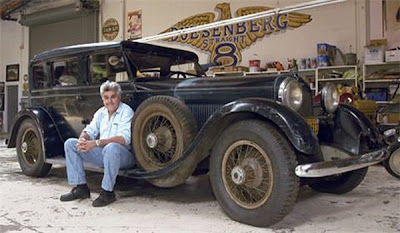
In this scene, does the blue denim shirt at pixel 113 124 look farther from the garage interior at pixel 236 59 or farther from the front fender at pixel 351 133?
the front fender at pixel 351 133

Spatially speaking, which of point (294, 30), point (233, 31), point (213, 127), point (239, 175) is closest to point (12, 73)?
point (233, 31)

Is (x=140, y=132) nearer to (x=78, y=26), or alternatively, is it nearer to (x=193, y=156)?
(x=193, y=156)

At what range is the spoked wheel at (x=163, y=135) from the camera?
292 centimetres

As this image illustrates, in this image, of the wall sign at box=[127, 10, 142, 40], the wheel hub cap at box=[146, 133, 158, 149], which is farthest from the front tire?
the wall sign at box=[127, 10, 142, 40]

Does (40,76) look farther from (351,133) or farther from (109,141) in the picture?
(351,133)

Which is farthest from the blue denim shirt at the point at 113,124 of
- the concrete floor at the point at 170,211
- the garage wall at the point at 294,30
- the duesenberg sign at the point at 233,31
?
the duesenberg sign at the point at 233,31

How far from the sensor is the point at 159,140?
10.2 ft

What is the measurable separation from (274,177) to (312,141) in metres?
0.32

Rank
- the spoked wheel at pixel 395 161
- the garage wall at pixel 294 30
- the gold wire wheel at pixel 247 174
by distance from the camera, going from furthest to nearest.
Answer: the garage wall at pixel 294 30 < the spoked wheel at pixel 395 161 < the gold wire wheel at pixel 247 174

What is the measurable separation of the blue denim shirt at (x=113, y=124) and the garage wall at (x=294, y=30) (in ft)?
17.0

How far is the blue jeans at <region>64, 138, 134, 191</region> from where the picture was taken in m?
3.02

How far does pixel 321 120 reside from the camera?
10.2ft

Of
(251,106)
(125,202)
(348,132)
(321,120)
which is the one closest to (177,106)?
(251,106)

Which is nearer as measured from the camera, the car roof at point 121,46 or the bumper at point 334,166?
the bumper at point 334,166
